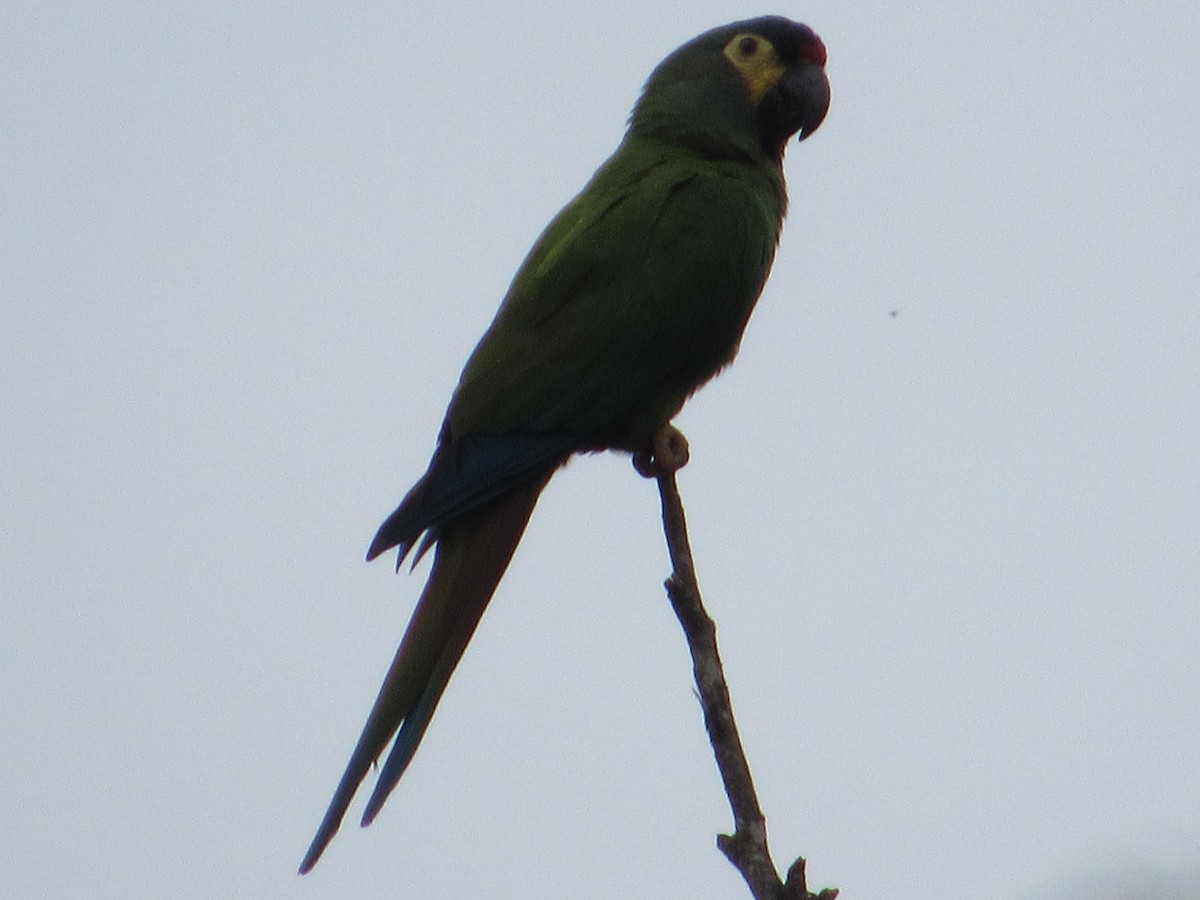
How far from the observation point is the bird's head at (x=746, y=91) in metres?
3.89

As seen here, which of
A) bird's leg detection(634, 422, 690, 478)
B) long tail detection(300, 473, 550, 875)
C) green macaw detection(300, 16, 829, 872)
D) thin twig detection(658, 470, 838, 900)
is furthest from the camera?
bird's leg detection(634, 422, 690, 478)

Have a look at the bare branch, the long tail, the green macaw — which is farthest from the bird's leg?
the bare branch

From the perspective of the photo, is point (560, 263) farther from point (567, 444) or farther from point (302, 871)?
point (302, 871)

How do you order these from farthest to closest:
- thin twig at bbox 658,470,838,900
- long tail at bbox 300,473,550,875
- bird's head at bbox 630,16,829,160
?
1. bird's head at bbox 630,16,829,160
2. long tail at bbox 300,473,550,875
3. thin twig at bbox 658,470,838,900

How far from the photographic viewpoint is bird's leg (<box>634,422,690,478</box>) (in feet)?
10.3

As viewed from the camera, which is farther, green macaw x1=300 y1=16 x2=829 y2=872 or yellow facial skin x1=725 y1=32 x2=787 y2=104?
yellow facial skin x1=725 y1=32 x2=787 y2=104

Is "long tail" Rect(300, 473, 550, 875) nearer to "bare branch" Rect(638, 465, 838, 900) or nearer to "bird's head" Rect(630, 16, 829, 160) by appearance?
"bare branch" Rect(638, 465, 838, 900)

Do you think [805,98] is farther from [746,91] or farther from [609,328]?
[609,328]

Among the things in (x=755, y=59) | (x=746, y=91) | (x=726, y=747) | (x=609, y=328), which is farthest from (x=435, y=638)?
(x=755, y=59)

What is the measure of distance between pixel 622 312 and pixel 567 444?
39cm

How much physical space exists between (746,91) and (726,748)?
2359 mm

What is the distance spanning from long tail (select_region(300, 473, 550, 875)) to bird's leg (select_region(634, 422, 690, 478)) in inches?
11.2

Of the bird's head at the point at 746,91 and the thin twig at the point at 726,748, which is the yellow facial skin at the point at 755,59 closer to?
the bird's head at the point at 746,91

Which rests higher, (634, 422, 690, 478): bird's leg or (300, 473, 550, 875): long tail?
(634, 422, 690, 478): bird's leg
